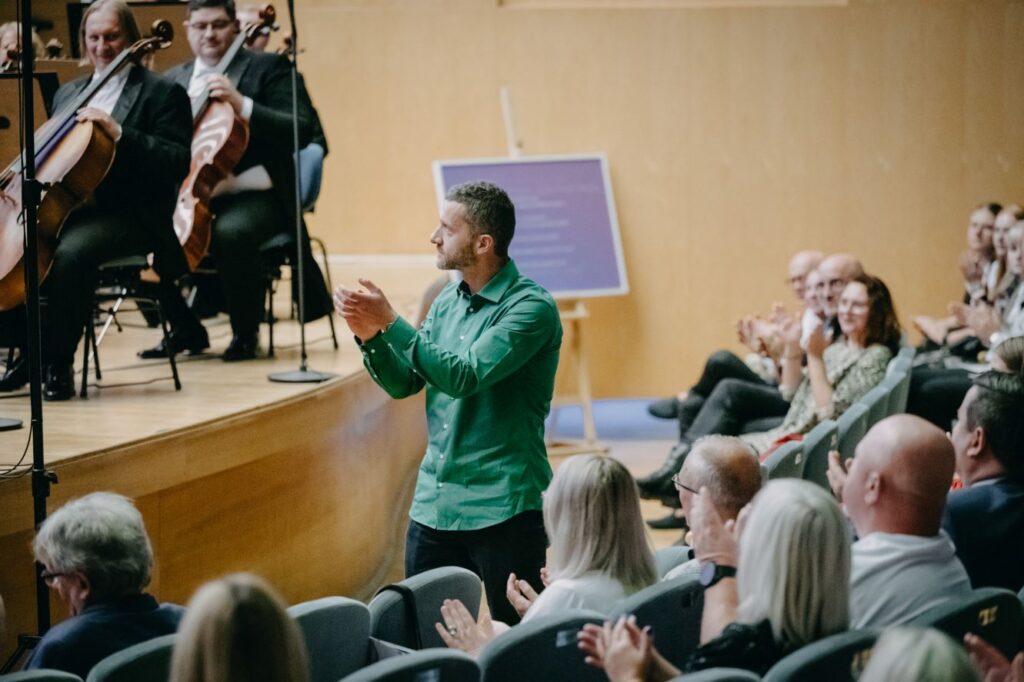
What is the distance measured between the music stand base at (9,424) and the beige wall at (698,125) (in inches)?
172

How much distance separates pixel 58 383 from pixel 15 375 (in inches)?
7.7

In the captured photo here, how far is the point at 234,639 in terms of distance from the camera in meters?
1.68

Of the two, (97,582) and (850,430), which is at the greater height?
(97,582)

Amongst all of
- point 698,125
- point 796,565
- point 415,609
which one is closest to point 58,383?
point 415,609

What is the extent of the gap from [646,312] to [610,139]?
1038 mm

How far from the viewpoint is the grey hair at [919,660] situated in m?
1.63

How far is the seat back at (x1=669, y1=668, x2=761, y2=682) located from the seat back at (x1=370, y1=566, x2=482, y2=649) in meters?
0.75

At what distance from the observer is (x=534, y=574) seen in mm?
3189

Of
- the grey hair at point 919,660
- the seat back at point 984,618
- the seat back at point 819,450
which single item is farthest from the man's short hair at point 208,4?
the grey hair at point 919,660

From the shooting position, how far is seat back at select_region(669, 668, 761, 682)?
1.95m

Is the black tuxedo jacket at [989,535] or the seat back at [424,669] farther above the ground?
the seat back at [424,669]

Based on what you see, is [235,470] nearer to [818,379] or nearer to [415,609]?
[415,609]

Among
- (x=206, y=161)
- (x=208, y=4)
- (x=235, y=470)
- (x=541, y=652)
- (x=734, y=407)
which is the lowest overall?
(x=734, y=407)

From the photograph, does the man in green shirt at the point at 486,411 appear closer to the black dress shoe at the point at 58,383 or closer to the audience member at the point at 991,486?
the audience member at the point at 991,486
